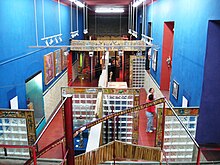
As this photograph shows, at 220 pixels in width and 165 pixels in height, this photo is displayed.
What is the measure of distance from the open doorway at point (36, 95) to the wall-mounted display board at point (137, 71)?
6287 millimetres

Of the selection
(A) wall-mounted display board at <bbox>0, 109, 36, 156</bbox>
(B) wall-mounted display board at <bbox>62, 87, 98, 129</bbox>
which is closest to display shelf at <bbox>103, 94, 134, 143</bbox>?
(B) wall-mounted display board at <bbox>62, 87, 98, 129</bbox>

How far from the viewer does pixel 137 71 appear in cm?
1413

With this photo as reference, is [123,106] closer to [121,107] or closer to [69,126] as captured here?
[121,107]

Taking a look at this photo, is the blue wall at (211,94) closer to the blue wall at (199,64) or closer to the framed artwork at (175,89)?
the blue wall at (199,64)

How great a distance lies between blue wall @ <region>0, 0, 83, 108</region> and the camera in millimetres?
5871

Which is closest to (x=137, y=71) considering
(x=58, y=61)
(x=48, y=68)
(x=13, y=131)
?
(x=58, y=61)

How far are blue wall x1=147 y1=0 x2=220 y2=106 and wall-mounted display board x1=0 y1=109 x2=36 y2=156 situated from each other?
3.61 meters

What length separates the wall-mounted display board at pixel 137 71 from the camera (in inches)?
543

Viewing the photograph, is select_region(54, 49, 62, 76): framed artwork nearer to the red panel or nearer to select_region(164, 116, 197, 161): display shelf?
the red panel

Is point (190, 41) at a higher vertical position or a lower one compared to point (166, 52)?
higher

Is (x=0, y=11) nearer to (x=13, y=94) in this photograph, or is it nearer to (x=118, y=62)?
(x=13, y=94)

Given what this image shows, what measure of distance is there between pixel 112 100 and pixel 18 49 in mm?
2835

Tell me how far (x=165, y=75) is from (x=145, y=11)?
18.5ft

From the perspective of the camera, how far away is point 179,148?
198 inches
